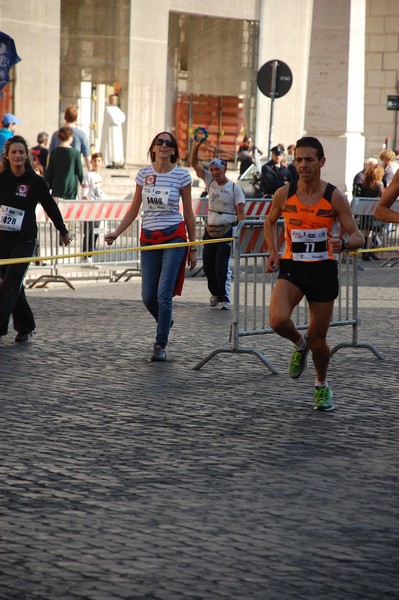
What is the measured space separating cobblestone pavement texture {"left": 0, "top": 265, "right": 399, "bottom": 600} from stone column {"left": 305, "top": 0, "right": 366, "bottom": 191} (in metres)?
14.9

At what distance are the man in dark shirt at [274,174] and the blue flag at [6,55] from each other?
7.64 m

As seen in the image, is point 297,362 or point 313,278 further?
point 297,362

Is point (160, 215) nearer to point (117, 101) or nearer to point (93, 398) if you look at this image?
point (93, 398)

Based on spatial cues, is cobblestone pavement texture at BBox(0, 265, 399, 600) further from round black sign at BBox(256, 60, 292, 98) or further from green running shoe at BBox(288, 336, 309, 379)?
round black sign at BBox(256, 60, 292, 98)

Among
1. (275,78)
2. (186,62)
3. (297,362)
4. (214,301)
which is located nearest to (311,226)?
(297,362)

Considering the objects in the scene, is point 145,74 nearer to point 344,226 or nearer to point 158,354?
point 158,354

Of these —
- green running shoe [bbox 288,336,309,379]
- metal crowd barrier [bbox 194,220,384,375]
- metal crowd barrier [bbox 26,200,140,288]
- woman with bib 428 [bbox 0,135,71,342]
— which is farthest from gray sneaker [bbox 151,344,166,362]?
metal crowd barrier [bbox 26,200,140,288]

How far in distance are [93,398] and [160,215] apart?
226 cm

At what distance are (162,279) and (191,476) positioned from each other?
→ 160 inches

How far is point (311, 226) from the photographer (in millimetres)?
8320

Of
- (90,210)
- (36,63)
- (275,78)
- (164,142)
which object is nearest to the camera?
(164,142)

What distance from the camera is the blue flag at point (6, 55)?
1385 centimetres

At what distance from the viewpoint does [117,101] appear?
33.4 metres

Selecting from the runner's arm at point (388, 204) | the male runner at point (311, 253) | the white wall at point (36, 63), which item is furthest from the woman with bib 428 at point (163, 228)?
the white wall at point (36, 63)
